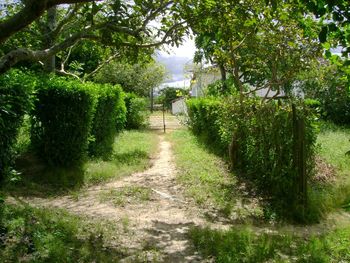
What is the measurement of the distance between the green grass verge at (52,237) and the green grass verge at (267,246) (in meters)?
1.31

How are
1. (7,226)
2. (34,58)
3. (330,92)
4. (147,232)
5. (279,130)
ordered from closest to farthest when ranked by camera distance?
(7,226)
(34,58)
(147,232)
(279,130)
(330,92)

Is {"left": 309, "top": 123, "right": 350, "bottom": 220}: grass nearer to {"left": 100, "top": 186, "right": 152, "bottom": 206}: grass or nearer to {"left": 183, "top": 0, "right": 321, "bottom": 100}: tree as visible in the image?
{"left": 183, "top": 0, "right": 321, "bottom": 100}: tree

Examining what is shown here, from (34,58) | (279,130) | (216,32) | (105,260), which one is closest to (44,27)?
(216,32)

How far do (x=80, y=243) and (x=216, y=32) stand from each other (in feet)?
17.7

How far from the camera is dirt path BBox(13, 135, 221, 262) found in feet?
18.9

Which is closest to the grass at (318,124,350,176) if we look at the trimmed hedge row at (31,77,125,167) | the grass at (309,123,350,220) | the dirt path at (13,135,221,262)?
the grass at (309,123,350,220)

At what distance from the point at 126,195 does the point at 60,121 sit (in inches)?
97.5

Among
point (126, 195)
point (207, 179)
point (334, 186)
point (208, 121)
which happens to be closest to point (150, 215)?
point (126, 195)

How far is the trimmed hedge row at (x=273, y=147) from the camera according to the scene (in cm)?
768

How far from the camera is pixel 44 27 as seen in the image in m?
13.0

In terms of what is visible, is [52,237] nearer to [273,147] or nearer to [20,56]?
[20,56]

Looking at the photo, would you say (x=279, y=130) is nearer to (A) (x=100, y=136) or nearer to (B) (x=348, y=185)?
(B) (x=348, y=185)

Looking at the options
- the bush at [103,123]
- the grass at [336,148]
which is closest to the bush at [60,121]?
the bush at [103,123]

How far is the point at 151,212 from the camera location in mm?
7586
